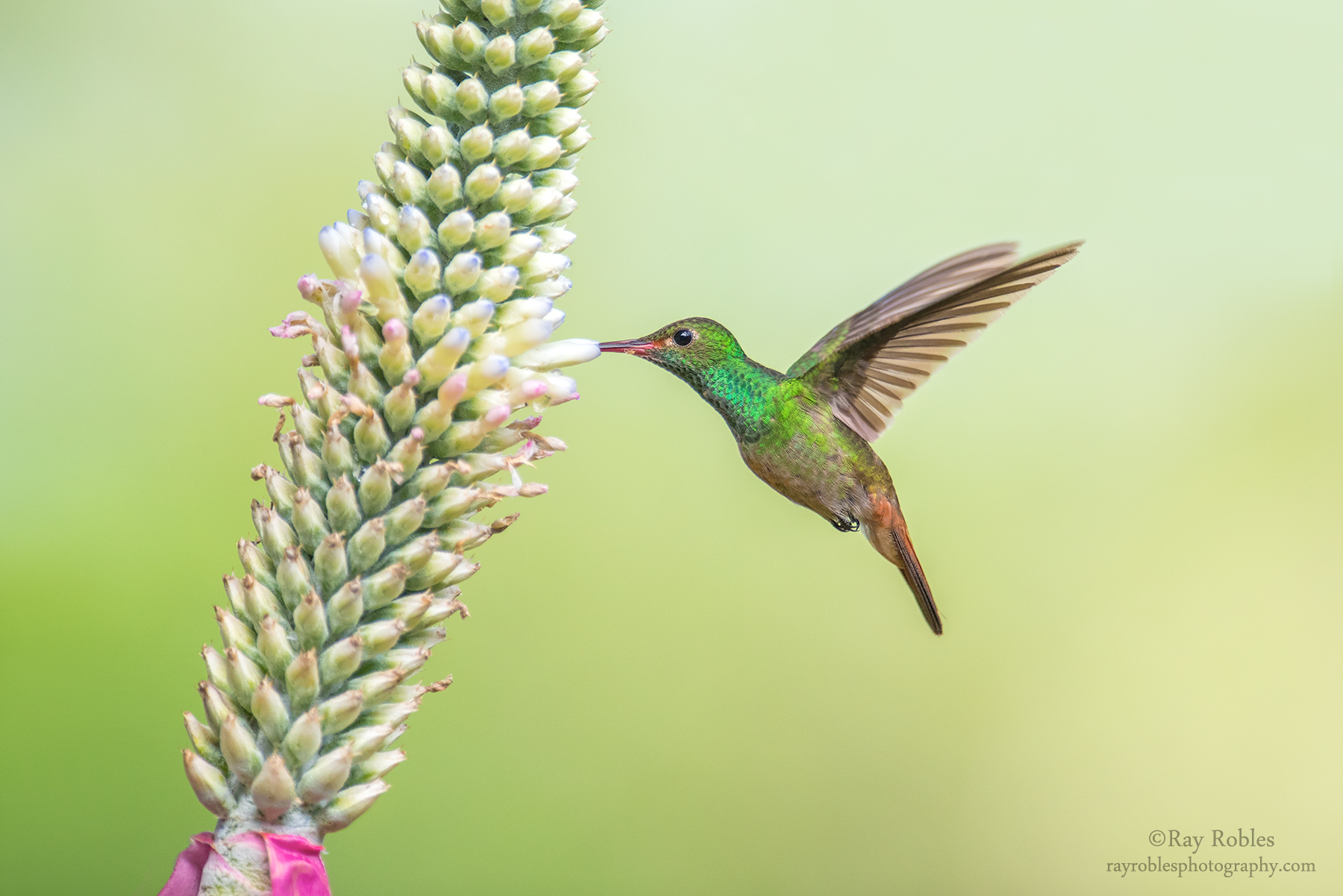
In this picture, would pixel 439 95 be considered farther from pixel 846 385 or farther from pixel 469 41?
pixel 846 385

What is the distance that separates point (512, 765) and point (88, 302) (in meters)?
2.41

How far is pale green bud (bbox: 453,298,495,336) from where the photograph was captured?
3.68ft

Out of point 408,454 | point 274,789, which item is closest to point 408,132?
point 408,454

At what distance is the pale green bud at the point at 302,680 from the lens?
1.00 meters

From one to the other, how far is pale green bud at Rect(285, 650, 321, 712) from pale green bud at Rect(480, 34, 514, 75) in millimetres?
682

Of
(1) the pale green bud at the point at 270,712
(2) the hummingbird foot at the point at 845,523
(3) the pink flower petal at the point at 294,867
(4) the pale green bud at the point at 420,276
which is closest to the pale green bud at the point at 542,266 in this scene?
(4) the pale green bud at the point at 420,276

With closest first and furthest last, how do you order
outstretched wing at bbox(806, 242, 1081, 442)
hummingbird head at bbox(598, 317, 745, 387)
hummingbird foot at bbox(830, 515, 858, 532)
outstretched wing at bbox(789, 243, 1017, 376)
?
outstretched wing at bbox(789, 243, 1017, 376) < outstretched wing at bbox(806, 242, 1081, 442) < hummingbird head at bbox(598, 317, 745, 387) < hummingbird foot at bbox(830, 515, 858, 532)

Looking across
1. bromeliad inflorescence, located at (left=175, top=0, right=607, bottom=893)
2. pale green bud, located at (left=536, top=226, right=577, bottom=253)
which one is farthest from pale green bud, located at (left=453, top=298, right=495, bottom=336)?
pale green bud, located at (left=536, top=226, right=577, bottom=253)

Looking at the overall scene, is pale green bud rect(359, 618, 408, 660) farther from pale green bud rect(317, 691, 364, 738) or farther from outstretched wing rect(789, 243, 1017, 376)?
outstretched wing rect(789, 243, 1017, 376)

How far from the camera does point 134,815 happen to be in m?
3.57

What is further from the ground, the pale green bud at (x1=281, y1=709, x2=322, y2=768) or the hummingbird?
the hummingbird

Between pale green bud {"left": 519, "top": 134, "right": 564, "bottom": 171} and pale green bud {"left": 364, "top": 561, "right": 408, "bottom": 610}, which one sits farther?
pale green bud {"left": 519, "top": 134, "right": 564, "bottom": 171}

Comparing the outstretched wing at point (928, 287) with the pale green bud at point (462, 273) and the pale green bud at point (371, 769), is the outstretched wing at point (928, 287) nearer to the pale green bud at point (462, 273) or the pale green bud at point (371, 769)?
the pale green bud at point (462, 273)

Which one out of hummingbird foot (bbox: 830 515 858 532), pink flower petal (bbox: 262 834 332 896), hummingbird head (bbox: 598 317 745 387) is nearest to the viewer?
pink flower petal (bbox: 262 834 332 896)
